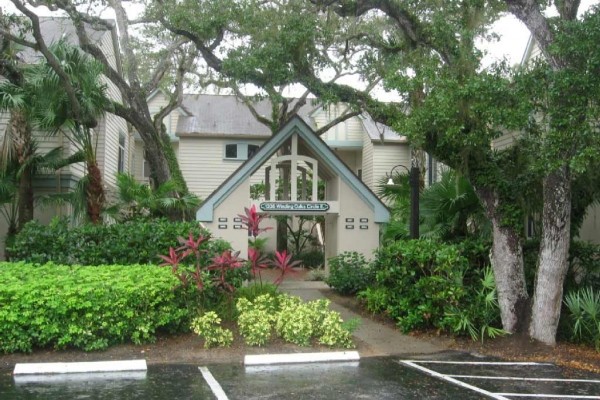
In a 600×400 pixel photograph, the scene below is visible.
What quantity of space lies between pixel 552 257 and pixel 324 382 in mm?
4634

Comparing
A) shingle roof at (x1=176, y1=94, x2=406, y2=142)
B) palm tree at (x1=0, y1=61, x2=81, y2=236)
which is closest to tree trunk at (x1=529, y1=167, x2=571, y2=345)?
palm tree at (x1=0, y1=61, x2=81, y2=236)

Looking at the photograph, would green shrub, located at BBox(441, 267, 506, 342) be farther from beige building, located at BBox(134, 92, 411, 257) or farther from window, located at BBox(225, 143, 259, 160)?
window, located at BBox(225, 143, 259, 160)

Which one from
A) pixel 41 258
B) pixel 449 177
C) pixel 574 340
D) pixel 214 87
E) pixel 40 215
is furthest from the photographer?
pixel 214 87

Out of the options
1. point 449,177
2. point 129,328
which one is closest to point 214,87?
point 449,177

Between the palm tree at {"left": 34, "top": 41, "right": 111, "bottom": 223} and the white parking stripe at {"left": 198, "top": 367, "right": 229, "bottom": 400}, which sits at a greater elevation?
the palm tree at {"left": 34, "top": 41, "right": 111, "bottom": 223}

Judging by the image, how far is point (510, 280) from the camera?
448 inches

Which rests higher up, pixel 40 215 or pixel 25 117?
pixel 25 117

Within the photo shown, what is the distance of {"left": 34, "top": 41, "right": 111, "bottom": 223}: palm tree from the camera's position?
48.6 feet

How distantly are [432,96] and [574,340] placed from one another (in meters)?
4.75

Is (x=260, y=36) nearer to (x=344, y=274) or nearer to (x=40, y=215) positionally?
(x=344, y=274)

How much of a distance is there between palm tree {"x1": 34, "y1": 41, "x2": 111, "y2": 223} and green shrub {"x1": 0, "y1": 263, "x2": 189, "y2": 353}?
436cm

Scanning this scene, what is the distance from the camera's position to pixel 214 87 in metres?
26.9

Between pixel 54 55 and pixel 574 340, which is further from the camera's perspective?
pixel 54 55

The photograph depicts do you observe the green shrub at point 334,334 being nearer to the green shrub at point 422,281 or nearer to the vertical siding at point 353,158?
the green shrub at point 422,281
